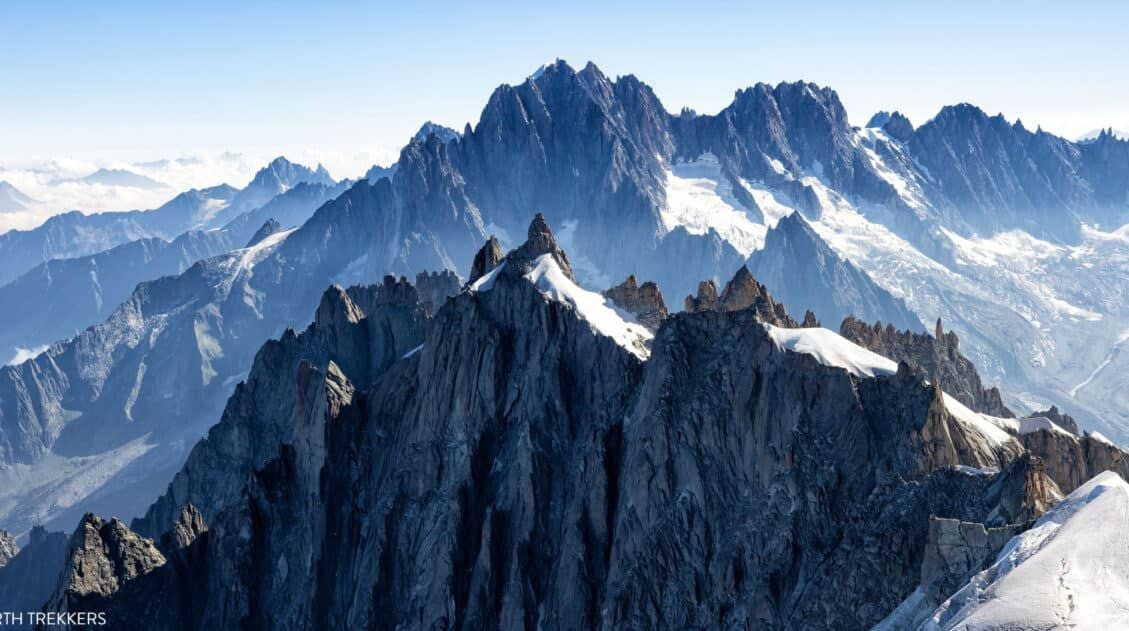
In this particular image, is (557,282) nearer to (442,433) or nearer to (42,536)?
(442,433)

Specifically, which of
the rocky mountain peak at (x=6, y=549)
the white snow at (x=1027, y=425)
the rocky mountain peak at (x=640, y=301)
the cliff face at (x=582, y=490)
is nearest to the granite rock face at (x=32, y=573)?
the rocky mountain peak at (x=6, y=549)

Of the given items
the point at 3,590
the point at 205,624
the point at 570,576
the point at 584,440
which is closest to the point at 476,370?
the point at 584,440

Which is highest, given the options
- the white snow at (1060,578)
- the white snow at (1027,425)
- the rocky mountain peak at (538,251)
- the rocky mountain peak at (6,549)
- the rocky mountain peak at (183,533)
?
the rocky mountain peak at (538,251)

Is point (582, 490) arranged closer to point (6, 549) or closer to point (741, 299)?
point (741, 299)

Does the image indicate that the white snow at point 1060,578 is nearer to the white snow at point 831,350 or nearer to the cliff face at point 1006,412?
the white snow at point 831,350

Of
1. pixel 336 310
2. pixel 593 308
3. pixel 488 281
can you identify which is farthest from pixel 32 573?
pixel 593 308

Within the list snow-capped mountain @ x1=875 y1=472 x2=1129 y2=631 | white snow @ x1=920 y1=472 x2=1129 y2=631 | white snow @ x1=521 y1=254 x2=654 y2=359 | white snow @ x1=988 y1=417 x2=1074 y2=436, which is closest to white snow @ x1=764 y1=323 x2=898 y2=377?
white snow @ x1=988 y1=417 x2=1074 y2=436
